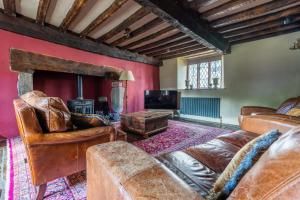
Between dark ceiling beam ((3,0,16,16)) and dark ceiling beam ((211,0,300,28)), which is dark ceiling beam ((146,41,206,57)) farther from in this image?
dark ceiling beam ((3,0,16,16))

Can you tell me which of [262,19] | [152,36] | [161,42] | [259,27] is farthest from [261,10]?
[161,42]

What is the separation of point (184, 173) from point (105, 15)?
3.01 metres

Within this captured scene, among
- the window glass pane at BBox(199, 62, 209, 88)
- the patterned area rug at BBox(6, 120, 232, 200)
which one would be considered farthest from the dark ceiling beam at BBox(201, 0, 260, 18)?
the window glass pane at BBox(199, 62, 209, 88)

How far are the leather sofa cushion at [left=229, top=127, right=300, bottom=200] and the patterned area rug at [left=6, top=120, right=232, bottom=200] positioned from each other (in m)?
1.45

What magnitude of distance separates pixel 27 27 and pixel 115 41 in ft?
6.30

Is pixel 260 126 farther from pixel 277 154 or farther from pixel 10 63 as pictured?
pixel 10 63

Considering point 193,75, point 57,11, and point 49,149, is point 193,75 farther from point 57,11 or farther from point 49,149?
point 49,149

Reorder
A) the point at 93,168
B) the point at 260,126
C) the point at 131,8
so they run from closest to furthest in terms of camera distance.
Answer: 1. the point at 93,168
2. the point at 260,126
3. the point at 131,8

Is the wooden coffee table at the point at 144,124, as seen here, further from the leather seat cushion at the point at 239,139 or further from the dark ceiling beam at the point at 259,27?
the dark ceiling beam at the point at 259,27

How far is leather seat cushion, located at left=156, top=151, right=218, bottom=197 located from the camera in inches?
37.9

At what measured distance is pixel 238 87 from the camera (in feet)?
14.6

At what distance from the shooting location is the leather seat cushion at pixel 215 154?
121 centimetres

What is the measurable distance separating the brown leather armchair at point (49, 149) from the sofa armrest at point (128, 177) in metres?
0.55

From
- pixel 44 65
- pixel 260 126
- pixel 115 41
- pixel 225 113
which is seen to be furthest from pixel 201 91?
pixel 44 65
